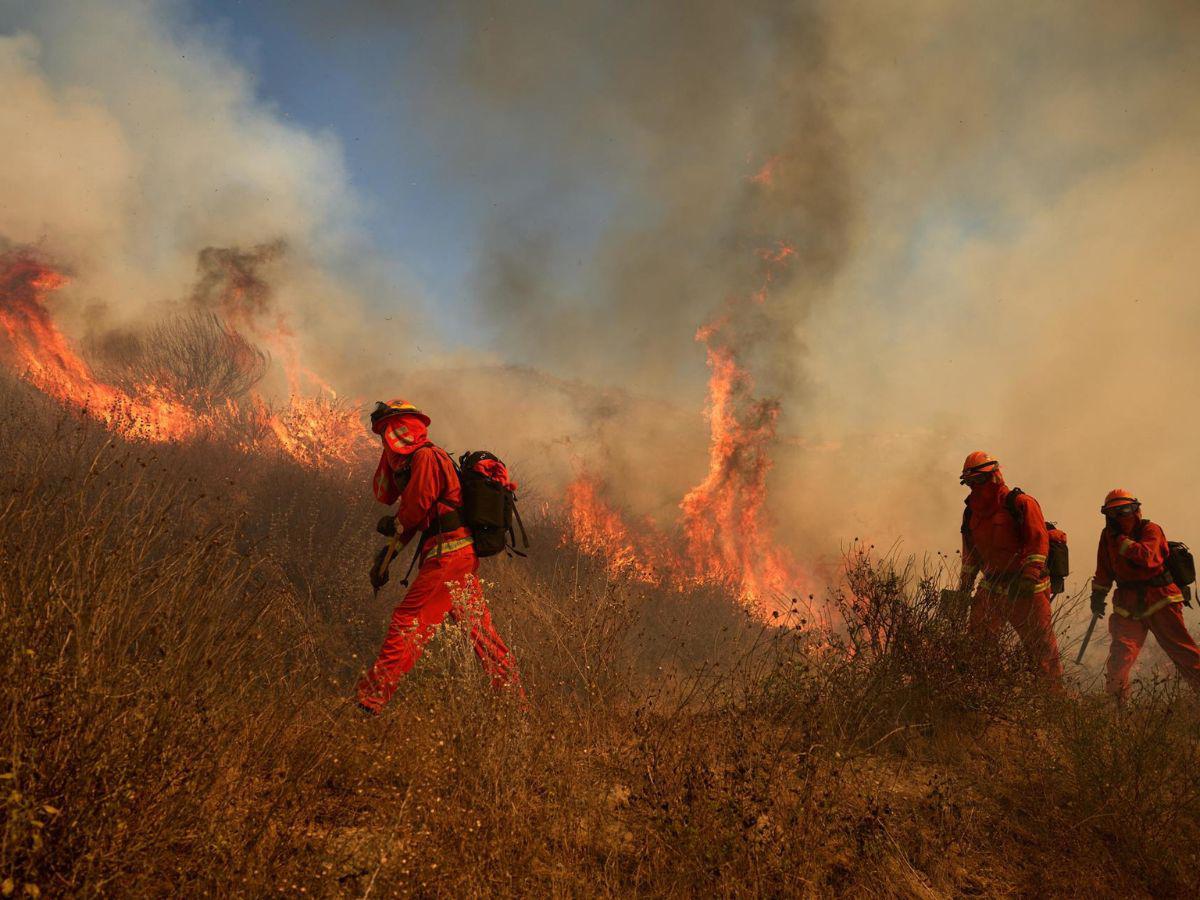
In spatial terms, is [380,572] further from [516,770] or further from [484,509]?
[516,770]

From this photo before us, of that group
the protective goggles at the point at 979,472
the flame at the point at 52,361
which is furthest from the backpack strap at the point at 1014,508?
the flame at the point at 52,361

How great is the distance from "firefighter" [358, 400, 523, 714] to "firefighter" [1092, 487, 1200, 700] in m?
5.74

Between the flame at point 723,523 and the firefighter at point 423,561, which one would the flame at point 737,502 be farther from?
the firefighter at point 423,561

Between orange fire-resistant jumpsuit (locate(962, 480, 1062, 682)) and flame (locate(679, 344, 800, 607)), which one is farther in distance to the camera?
flame (locate(679, 344, 800, 607))

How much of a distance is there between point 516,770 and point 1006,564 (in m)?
4.69

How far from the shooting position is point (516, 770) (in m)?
2.42

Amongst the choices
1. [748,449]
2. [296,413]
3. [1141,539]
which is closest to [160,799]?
[1141,539]

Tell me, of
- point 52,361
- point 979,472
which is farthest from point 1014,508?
point 52,361

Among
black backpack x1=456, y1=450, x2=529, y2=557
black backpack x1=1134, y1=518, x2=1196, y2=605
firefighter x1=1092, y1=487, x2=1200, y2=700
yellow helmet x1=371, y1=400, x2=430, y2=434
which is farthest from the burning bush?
black backpack x1=1134, y1=518, x2=1196, y2=605

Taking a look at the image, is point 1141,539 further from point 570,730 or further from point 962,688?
point 570,730

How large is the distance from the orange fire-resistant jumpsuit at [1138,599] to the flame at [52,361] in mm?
15222

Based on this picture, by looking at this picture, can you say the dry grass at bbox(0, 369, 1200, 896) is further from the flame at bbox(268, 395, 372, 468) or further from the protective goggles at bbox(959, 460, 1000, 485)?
the flame at bbox(268, 395, 372, 468)

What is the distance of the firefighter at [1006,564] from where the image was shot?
438cm

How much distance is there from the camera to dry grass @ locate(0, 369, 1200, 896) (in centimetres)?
162
